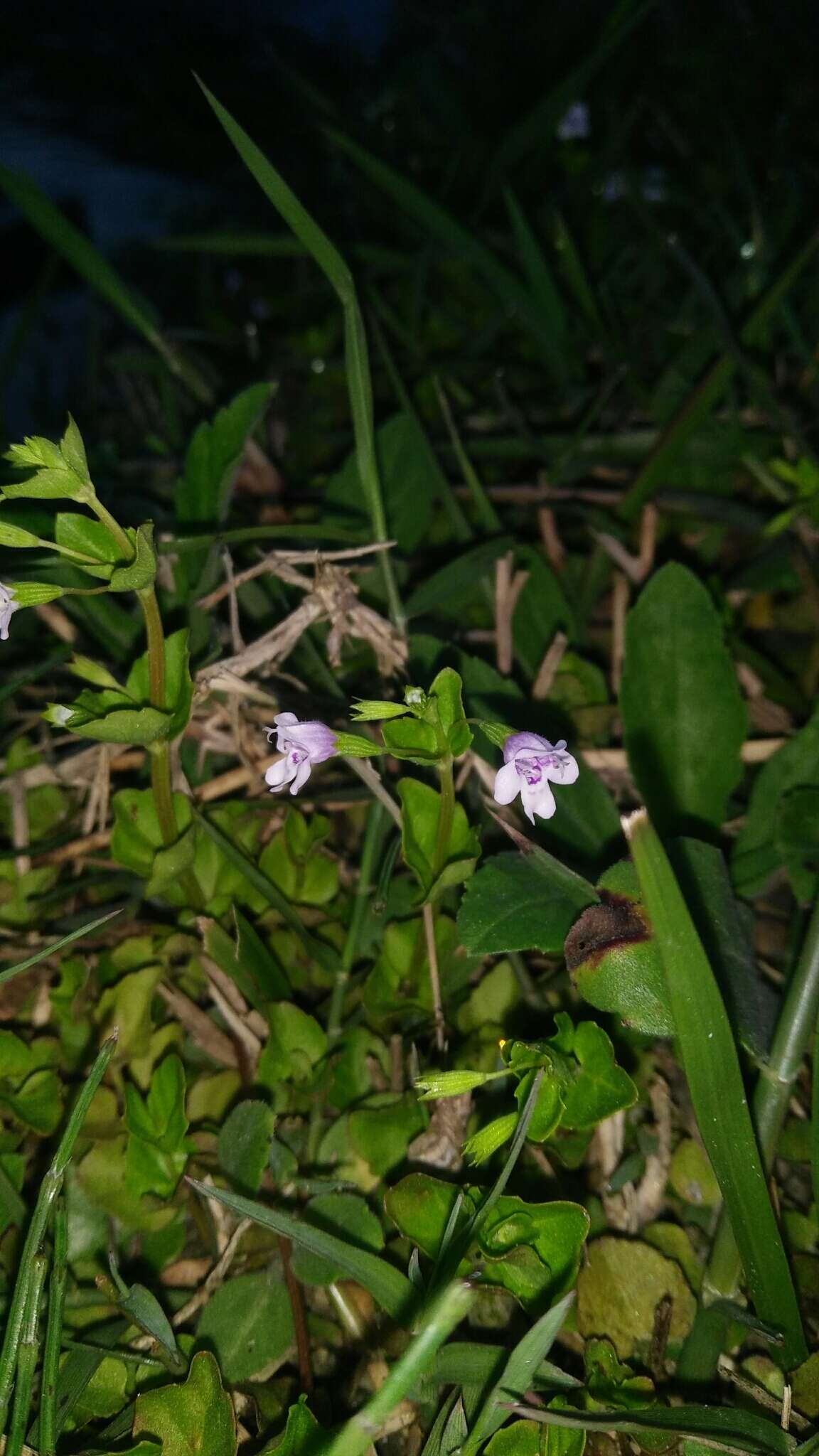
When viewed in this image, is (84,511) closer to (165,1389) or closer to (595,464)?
(595,464)

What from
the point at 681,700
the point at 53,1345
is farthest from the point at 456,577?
the point at 53,1345

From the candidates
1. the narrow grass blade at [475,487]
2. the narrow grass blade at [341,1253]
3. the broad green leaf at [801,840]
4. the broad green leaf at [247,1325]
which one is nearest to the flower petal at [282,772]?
the narrow grass blade at [341,1253]

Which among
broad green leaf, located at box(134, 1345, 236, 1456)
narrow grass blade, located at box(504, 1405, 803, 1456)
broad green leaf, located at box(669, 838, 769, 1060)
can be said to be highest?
broad green leaf, located at box(669, 838, 769, 1060)

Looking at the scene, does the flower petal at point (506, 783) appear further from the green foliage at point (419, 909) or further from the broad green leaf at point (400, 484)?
the broad green leaf at point (400, 484)

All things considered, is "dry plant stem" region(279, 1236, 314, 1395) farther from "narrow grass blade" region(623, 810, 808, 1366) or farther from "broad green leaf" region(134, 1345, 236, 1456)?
"narrow grass blade" region(623, 810, 808, 1366)

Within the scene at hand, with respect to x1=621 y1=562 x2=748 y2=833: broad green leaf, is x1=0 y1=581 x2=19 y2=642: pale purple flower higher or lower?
higher

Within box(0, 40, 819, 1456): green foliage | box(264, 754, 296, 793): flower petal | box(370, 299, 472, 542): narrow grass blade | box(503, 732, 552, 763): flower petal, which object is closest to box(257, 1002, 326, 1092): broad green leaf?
box(0, 40, 819, 1456): green foliage

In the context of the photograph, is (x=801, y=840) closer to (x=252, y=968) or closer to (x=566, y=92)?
(x=252, y=968)

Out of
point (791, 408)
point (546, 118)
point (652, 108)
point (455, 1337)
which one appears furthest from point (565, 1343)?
point (652, 108)

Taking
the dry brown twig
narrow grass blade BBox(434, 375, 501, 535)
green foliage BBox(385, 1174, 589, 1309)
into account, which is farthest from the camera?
narrow grass blade BBox(434, 375, 501, 535)
